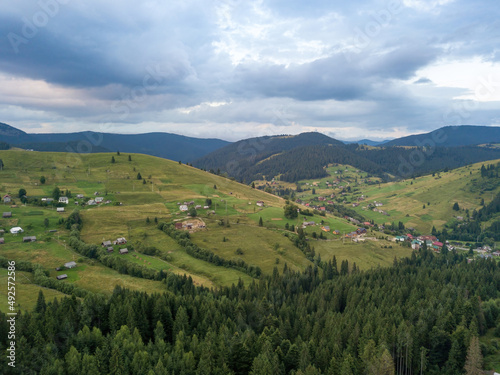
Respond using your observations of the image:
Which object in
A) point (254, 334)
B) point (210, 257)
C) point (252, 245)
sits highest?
point (254, 334)

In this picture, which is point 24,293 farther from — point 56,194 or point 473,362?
point 473,362

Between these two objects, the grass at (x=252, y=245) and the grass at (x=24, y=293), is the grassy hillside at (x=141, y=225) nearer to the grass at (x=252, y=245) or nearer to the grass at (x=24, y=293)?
the grass at (x=252, y=245)

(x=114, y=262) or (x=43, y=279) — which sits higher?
(x=43, y=279)

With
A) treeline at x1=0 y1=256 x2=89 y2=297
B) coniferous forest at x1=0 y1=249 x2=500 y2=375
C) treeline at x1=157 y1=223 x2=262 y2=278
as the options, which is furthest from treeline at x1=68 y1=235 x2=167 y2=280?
treeline at x1=157 y1=223 x2=262 y2=278

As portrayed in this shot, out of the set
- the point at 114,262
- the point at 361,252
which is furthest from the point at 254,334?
the point at 361,252

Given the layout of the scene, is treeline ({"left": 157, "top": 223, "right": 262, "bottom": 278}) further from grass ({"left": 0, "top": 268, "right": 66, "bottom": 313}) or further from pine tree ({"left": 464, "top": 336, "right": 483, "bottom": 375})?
pine tree ({"left": 464, "top": 336, "right": 483, "bottom": 375})

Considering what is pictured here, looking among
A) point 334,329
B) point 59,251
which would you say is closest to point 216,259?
point 59,251

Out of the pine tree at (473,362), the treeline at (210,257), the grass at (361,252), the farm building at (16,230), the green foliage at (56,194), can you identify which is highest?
the green foliage at (56,194)

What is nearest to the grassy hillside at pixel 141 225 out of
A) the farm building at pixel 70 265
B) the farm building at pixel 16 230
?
the farm building at pixel 70 265

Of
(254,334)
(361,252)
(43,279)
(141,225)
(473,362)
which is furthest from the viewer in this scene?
(361,252)
